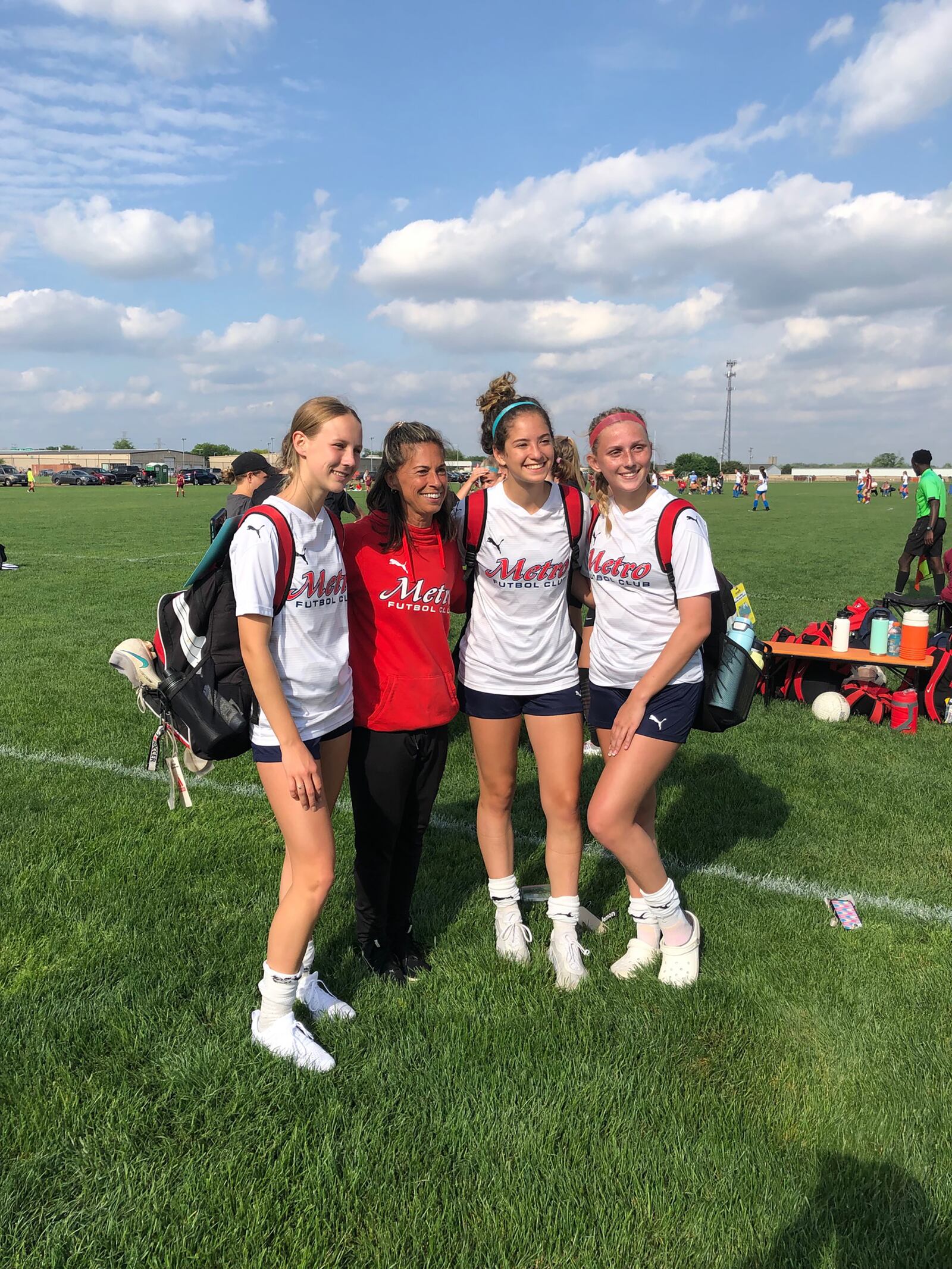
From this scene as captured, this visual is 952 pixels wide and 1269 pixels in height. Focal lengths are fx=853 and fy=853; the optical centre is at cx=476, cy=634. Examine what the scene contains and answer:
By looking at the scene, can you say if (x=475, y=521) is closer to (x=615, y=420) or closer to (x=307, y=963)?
(x=615, y=420)

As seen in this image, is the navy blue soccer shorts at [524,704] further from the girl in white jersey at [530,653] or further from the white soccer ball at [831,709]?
the white soccer ball at [831,709]

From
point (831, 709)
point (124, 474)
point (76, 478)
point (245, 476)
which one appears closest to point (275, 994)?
point (245, 476)

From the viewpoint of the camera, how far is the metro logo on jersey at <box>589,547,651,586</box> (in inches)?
120

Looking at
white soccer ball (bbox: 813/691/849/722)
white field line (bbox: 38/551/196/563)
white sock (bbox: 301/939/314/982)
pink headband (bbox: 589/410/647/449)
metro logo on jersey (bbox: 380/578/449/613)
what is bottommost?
white soccer ball (bbox: 813/691/849/722)

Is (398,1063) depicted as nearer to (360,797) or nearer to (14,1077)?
(360,797)

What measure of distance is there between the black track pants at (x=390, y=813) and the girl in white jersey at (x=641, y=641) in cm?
64

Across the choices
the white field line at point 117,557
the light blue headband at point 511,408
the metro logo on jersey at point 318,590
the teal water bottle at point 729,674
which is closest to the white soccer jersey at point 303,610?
the metro logo on jersey at point 318,590

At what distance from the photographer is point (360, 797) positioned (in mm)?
3143

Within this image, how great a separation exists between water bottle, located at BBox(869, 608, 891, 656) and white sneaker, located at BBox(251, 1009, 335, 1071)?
5779 millimetres

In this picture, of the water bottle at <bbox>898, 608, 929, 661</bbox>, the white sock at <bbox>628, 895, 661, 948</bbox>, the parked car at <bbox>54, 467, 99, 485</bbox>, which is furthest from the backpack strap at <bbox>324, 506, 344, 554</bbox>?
the parked car at <bbox>54, 467, 99, 485</bbox>

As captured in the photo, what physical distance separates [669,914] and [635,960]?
0.96 feet

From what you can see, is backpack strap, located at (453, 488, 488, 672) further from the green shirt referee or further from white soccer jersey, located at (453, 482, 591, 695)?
the green shirt referee

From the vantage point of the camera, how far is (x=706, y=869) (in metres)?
4.27

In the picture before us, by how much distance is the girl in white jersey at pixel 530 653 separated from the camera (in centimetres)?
317
